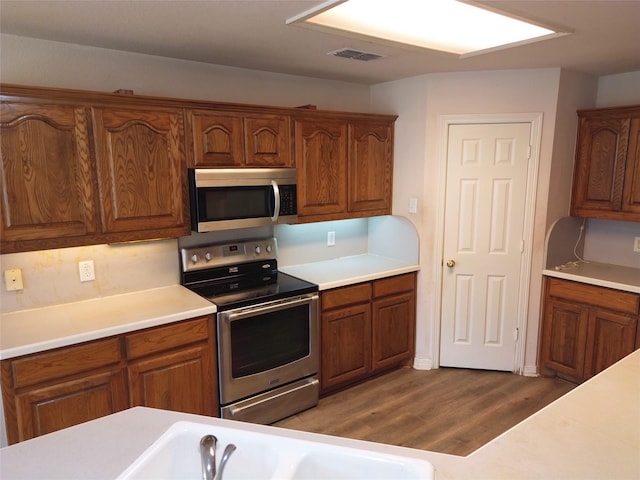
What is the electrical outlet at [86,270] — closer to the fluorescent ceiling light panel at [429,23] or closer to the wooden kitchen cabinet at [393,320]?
the fluorescent ceiling light panel at [429,23]

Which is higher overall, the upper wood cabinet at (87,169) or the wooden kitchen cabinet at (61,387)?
the upper wood cabinet at (87,169)

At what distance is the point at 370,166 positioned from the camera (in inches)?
139

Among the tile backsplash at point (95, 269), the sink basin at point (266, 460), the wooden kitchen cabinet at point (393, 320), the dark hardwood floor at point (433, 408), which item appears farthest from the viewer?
the wooden kitchen cabinet at point (393, 320)

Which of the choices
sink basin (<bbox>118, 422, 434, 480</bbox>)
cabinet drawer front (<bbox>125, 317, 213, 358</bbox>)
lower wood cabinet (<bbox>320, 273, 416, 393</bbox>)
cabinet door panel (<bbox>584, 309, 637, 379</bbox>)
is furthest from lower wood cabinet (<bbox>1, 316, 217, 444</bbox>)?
cabinet door panel (<bbox>584, 309, 637, 379</bbox>)

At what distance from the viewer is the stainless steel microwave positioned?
269 centimetres

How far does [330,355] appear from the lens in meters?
3.23

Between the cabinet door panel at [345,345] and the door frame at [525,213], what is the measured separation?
677mm

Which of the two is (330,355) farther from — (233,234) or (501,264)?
(501,264)

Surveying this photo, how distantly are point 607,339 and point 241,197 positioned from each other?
280 cm

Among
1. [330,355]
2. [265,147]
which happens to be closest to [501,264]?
[330,355]

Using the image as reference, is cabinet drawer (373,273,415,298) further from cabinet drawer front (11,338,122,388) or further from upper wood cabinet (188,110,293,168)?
cabinet drawer front (11,338,122,388)

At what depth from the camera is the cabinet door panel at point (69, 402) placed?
2.14 m

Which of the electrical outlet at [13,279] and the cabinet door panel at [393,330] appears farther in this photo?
the cabinet door panel at [393,330]

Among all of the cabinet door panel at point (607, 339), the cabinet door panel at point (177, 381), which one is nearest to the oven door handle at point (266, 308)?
the cabinet door panel at point (177, 381)
